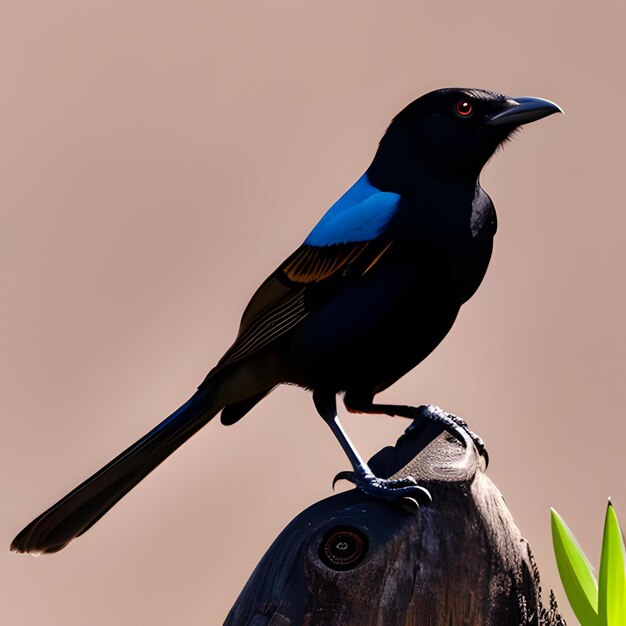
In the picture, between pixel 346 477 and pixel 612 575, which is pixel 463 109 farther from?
pixel 612 575

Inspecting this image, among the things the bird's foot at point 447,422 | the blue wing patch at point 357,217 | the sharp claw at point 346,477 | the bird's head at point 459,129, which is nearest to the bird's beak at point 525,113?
the bird's head at point 459,129

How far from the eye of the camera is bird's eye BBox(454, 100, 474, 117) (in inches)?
160

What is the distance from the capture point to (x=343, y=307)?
12.8 feet

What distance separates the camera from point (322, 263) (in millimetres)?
4016

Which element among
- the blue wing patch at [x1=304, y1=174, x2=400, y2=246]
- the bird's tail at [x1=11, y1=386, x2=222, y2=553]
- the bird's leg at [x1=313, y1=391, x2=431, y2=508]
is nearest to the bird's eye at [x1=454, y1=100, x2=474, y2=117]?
the blue wing patch at [x1=304, y1=174, x2=400, y2=246]

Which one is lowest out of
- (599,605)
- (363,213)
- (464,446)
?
(599,605)

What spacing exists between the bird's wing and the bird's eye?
16.9 inches

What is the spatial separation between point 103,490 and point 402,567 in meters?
1.24

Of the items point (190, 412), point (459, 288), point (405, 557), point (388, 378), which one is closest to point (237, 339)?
point (190, 412)

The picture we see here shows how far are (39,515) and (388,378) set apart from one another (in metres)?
1.41

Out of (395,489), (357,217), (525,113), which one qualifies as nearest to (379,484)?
(395,489)

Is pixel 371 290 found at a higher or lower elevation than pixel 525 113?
lower

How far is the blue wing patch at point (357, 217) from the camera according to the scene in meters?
3.88

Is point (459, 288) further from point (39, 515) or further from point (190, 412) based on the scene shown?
point (39, 515)
